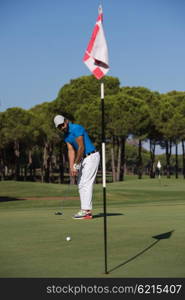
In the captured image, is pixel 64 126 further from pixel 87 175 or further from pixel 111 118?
pixel 111 118

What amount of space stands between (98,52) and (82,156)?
5.01 meters

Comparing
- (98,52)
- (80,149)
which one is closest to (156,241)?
(98,52)

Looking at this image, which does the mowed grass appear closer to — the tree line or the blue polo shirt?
the blue polo shirt

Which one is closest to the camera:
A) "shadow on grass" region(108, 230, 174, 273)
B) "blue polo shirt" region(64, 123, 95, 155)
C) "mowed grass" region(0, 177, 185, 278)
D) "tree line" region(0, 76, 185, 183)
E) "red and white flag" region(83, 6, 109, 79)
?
"mowed grass" region(0, 177, 185, 278)

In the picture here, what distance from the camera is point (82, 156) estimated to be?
1212 cm

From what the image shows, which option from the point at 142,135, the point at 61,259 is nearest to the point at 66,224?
the point at 61,259

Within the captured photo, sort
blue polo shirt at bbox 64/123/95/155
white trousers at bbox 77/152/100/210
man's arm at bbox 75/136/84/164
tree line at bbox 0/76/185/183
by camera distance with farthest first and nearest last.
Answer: tree line at bbox 0/76/185/183 < white trousers at bbox 77/152/100/210 < blue polo shirt at bbox 64/123/95/155 < man's arm at bbox 75/136/84/164

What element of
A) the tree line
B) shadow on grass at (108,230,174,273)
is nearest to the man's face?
shadow on grass at (108,230,174,273)

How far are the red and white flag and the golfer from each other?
14.5 feet

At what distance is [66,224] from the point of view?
11859mm

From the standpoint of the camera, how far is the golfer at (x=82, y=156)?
39.1 feet

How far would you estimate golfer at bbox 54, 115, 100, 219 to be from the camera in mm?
11922

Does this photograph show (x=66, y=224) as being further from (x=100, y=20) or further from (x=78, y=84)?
(x=78, y=84)

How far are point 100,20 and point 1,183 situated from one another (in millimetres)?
37216
